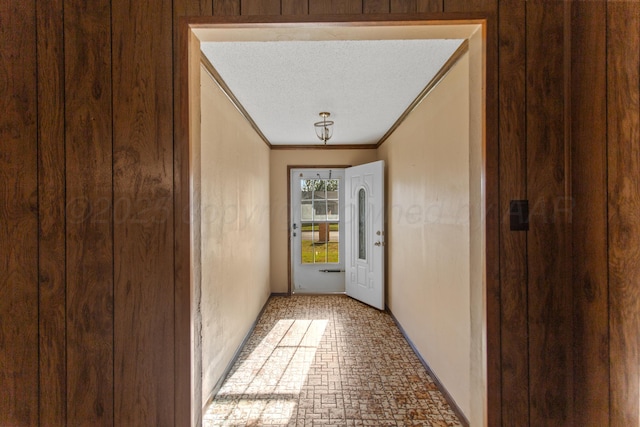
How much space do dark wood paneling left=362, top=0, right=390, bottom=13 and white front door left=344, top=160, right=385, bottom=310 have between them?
2773mm

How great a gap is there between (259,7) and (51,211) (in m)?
1.20

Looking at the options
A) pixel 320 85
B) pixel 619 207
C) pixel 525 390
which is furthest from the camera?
pixel 320 85

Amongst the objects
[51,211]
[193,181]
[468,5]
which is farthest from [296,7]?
[51,211]

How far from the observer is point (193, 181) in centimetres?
118

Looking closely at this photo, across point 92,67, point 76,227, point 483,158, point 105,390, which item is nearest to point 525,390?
point 483,158

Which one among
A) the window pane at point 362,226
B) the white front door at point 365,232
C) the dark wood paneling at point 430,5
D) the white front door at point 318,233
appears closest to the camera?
the dark wood paneling at point 430,5

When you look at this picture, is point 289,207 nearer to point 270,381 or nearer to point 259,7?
point 270,381

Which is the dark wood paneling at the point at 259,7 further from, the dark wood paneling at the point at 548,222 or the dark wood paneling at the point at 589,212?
the dark wood paneling at the point at 589,212

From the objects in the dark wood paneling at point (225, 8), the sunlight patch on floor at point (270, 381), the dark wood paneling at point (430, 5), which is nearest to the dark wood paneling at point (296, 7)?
the dark wood paneling at point (225, 8)

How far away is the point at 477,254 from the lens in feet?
3.93

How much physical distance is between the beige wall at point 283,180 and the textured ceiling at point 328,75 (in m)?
1.20

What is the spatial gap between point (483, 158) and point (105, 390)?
71.7 inches

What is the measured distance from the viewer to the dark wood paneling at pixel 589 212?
1.05 meters

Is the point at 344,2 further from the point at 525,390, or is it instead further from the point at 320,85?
the point at 525,390
